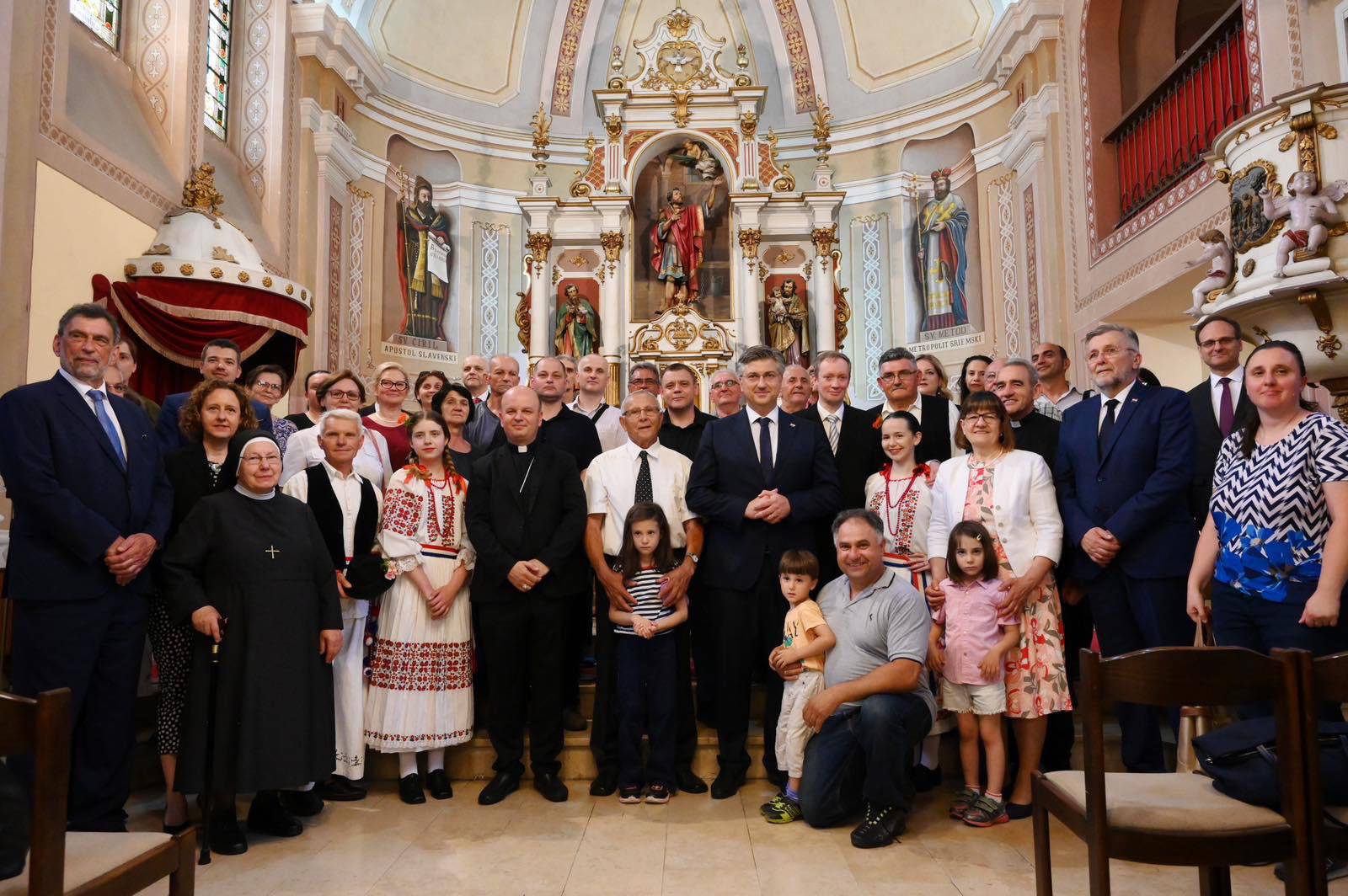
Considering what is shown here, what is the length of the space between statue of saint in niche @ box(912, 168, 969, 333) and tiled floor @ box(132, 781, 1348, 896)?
8409 mm

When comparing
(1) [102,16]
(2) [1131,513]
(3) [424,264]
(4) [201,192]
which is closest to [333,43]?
(3) [424,264]

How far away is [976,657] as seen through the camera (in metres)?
3.29

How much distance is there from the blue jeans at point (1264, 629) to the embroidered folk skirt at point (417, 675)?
2.58 metres

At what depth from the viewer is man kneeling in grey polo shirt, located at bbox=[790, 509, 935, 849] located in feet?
10.3

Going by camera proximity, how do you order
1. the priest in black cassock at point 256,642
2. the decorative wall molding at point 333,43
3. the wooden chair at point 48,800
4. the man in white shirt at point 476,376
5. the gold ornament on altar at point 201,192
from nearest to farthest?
the wooden chair at point 48,800 → the priest in black cassock at point 256,642 → the man in white shirt at point 476,376 → the gold ornament on altar at point 201,192 → the decorative wall molding at point 333,43

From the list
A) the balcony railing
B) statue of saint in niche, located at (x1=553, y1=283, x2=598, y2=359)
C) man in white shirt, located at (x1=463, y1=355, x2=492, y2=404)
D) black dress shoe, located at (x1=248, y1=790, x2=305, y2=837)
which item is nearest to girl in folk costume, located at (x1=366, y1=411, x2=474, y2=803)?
black dress shoe, located at (x1=248, y1=790, x2=305, y2=837)

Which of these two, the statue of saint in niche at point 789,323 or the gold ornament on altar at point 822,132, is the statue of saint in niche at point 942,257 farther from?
the statue of saint in niche at point 789,323

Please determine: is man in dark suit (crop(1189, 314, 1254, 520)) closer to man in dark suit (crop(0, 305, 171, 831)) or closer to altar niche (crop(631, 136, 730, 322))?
man in dark suit (crop(0, 305, 171, 831))

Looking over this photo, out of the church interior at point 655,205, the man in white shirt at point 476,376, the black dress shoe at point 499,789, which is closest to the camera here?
the church interior at point 655,205

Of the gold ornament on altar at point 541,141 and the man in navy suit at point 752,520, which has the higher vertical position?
the gold ornament on altar at point 541,141

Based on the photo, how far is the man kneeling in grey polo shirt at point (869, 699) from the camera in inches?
124

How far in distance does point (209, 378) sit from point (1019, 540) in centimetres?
314

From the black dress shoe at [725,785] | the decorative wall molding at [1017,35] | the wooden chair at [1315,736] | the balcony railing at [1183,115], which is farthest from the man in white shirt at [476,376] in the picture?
the decorative wall molding at [1017,35]

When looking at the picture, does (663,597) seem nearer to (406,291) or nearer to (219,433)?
(219,433)
